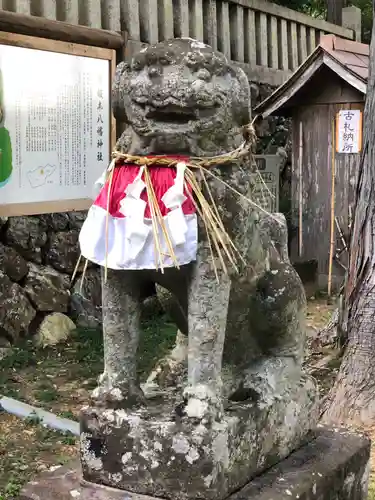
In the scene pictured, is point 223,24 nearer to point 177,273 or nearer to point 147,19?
point 147,19

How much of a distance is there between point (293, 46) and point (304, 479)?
261 inches

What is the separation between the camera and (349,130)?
700cm

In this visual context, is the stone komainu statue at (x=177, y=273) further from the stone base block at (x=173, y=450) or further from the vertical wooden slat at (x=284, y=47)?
the vertical wooden slat at (x=284, y=47)

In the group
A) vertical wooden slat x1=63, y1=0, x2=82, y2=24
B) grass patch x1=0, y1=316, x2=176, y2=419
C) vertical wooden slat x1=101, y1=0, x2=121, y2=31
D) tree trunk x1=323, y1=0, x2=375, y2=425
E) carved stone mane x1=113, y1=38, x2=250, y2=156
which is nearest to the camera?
carved stone mane x1=113, y1=38, x2=250, y2=156

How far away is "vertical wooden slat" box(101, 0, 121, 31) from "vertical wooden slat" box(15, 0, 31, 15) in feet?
2.67

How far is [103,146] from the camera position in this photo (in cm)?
537

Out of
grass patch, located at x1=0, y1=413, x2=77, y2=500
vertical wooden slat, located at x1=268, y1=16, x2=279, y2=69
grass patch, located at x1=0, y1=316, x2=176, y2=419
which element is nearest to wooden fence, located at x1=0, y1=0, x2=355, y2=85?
vertical wooden slat, located at x1=268, y1=16, x2=279, y2=69

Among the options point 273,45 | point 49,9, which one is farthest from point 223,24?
point 49,9

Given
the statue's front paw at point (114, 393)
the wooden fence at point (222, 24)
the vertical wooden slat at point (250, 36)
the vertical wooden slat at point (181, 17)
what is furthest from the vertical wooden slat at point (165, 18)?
the statue's front paw at point (114, 393)

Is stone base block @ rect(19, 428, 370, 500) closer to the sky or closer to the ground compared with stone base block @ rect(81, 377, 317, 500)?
closer to the ground

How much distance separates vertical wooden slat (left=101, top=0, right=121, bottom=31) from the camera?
18.1ft

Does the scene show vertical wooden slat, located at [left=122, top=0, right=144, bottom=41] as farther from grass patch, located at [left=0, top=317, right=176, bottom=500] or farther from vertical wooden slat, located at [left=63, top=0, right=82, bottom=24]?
grass patch, located at [left=0, top=317, right=176, bottom=500]

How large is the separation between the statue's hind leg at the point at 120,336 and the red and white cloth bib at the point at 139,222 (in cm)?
9

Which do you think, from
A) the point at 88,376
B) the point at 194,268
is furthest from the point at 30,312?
the point at 194,268
